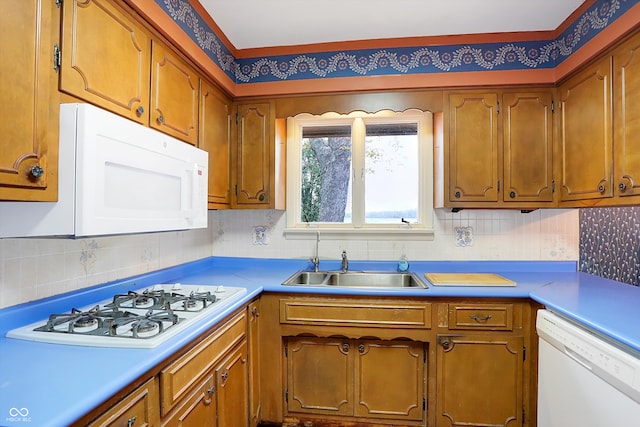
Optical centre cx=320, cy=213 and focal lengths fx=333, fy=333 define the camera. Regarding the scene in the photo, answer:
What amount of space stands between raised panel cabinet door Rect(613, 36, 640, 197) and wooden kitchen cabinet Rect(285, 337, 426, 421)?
1312mm

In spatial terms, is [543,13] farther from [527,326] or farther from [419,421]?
[419,421]

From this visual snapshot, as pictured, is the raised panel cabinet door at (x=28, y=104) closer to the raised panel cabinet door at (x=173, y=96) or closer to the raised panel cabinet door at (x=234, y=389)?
the raised panel cabinet door at (x=173, y=96)

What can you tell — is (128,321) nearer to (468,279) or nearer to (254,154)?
(254,154)

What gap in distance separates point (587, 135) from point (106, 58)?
2.36m

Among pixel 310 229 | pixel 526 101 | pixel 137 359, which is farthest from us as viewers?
pixel 310 229

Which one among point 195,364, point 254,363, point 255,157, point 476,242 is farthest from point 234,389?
point 476,242

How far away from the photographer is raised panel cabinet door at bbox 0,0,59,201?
876 mm

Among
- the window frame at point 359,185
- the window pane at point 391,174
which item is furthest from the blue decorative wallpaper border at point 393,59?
the window pane at point 391,174

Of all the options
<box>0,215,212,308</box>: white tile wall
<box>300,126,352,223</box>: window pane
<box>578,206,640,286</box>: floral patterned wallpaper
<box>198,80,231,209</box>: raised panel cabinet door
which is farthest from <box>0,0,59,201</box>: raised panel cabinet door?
<box>578,206,640,286</box>: floral patterned wallpaper

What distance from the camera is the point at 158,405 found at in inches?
41.1

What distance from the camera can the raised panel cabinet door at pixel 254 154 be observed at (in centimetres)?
235

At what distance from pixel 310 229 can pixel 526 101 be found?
168 cm

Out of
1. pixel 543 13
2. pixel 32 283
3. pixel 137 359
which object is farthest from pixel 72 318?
pixel 543 13

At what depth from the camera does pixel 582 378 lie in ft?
4.35
